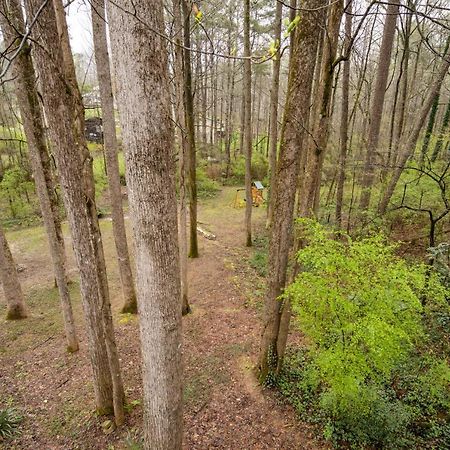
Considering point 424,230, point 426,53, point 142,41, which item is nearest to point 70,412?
point 142,41

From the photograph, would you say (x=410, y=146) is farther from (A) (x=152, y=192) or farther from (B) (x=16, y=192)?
(B) (x=16, y=192)

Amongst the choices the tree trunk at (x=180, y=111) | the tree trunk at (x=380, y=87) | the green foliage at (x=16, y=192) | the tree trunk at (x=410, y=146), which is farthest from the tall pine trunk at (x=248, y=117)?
the green foliage at (x=16, y=192)

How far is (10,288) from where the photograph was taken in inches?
290

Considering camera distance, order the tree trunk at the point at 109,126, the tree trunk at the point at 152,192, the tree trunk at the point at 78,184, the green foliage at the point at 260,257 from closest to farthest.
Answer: the tree trunk at the point at 152,192 < the tree trunk at the point at 78,184 < the tree trunk at the point at 109,126 < the green foliage at the point at 260,257

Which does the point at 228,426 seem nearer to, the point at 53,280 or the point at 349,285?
the point at 349,285

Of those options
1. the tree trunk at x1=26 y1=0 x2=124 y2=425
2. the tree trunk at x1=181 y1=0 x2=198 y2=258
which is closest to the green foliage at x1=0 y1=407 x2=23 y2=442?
the tree trunk at x1=26 y1=0 x2=124 y2=425

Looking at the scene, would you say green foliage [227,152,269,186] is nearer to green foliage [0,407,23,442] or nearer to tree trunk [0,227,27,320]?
tree trunk [0,227,27,320]

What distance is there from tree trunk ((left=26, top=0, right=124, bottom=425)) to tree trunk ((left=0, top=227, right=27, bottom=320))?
4.40m

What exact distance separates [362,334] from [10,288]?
7.80 m

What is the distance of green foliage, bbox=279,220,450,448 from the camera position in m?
3.63

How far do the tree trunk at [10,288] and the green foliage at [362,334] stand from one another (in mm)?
6754

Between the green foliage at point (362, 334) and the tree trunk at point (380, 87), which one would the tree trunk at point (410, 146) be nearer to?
the tree trunk at point (380, 87)

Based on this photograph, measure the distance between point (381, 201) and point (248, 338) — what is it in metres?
6.18

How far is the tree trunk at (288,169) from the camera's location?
376 centimetres
